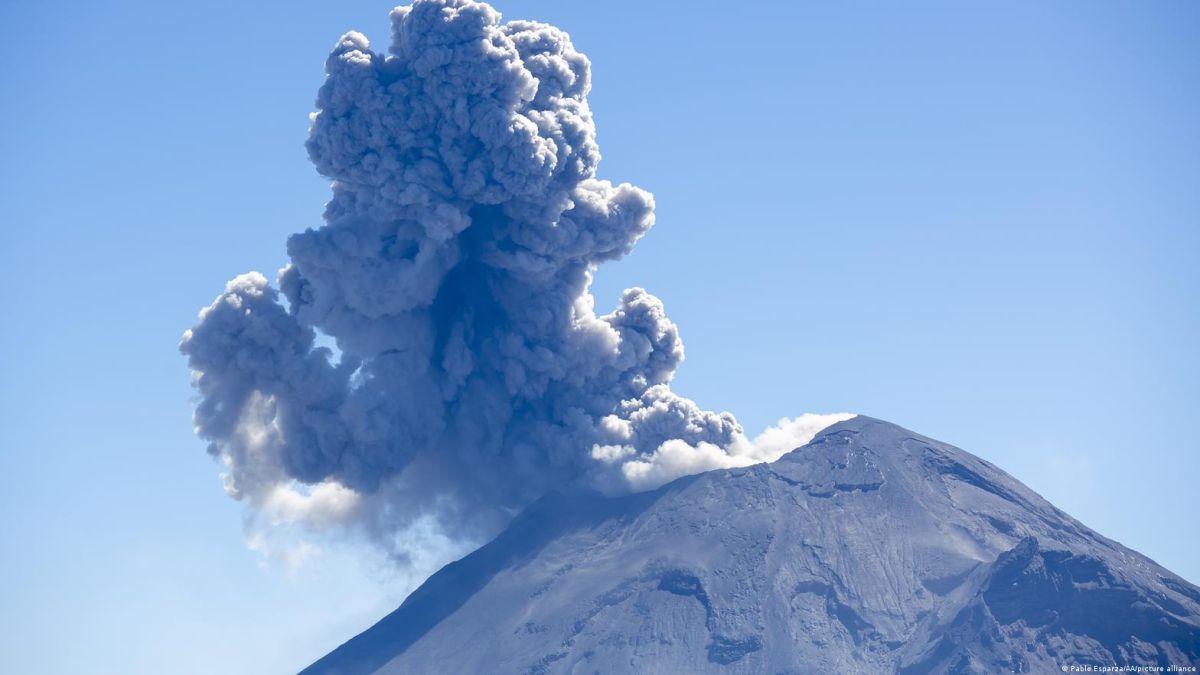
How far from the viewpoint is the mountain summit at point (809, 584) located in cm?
8050

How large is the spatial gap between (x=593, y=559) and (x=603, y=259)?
1538cm

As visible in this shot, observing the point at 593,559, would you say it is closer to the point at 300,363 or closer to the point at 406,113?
the point at 300,363

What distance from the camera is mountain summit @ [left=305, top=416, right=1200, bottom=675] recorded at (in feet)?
264

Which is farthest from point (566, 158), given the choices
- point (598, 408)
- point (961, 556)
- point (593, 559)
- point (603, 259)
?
point (961, 556)

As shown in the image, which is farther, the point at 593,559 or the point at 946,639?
the point at 593,559

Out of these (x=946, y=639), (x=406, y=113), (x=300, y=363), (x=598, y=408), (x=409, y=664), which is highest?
(x=406, y=113)

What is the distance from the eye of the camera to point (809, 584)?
8900 centimetres

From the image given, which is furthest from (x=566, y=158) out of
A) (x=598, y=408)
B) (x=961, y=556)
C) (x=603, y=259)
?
(x=961, y=556)

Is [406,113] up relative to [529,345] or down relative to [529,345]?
up

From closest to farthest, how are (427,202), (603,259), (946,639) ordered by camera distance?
1. (946,639)
2. (427,202)
3. (603,259)

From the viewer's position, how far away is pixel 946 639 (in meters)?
81.7

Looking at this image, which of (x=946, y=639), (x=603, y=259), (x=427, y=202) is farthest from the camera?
(x=603, y=259)

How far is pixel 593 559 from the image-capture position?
94000mm

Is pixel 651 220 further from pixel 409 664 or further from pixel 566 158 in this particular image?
pixel 409 664
